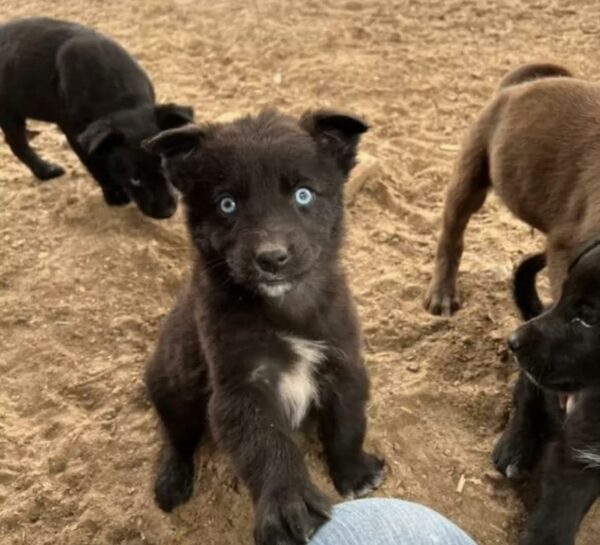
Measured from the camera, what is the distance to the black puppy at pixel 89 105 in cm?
505

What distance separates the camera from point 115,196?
535 centimetres

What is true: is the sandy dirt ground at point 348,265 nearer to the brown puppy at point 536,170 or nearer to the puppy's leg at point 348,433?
the puppy's leg at point 348,433

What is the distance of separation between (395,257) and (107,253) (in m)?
1.57

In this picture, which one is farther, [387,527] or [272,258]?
[272,258]

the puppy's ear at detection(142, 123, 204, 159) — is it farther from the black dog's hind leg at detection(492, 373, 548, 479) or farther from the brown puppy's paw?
the brown puppy's paw

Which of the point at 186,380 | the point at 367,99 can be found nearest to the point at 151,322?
the point at 186,380

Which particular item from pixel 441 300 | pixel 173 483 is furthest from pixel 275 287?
pixel 441 300

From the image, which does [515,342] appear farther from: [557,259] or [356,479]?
[356,479]

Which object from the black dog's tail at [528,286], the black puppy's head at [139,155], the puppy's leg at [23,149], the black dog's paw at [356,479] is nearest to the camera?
the black dog's paw at [356,479]

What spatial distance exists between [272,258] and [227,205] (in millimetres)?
304

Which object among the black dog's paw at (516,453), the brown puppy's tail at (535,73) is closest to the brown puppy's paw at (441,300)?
the black dog's paw at (516,453)

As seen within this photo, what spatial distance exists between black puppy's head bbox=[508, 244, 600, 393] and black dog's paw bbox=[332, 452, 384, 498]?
2.45ft

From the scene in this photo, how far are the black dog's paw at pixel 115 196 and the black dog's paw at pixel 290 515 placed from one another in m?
2.90

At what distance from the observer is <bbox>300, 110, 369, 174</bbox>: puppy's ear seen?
10.5 ft
